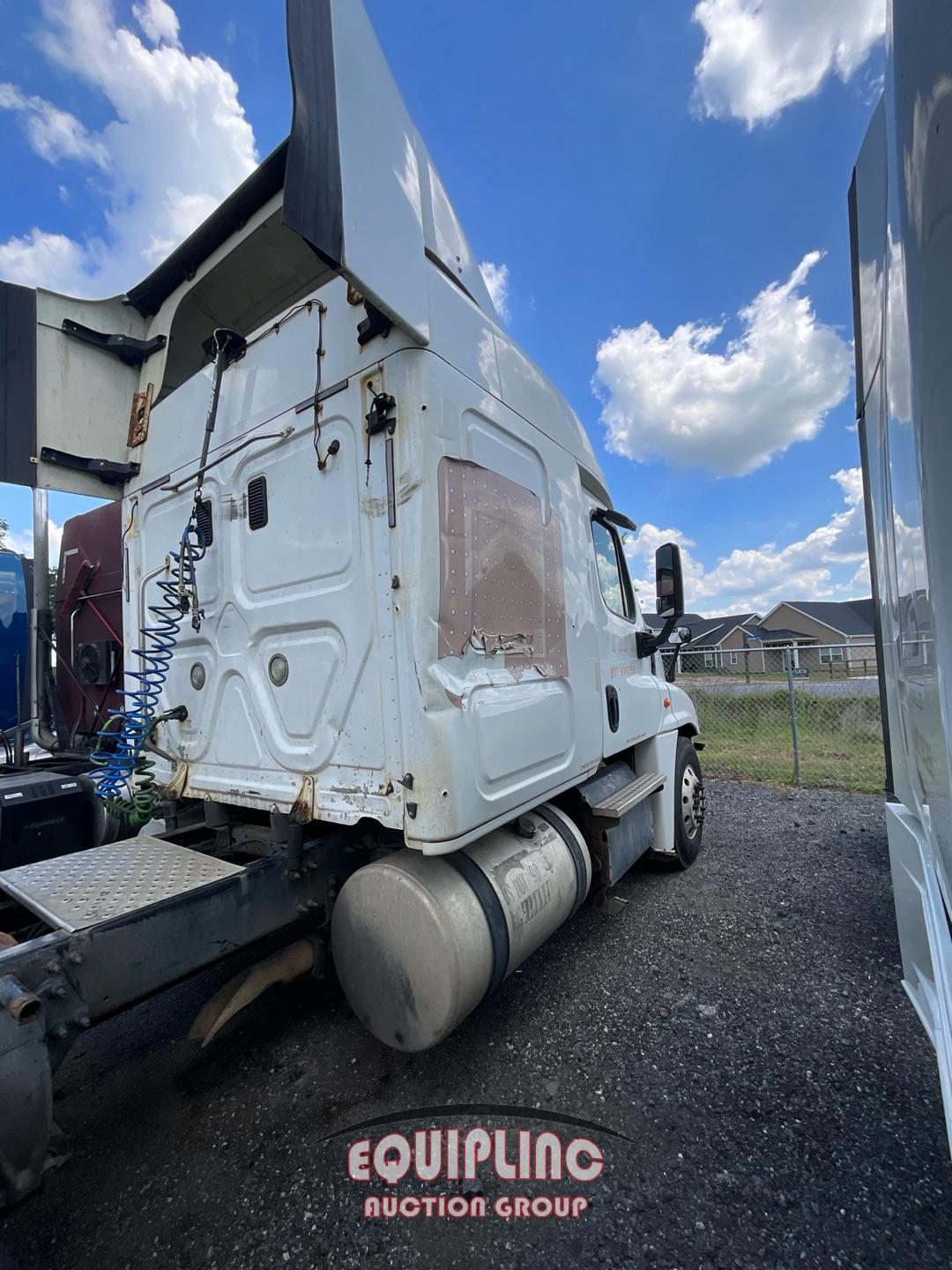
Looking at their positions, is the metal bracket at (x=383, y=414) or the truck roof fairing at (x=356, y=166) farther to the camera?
the metal bracket at (x=383, y=414)

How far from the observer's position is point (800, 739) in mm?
9688

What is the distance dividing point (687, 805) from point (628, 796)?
57.9 inches

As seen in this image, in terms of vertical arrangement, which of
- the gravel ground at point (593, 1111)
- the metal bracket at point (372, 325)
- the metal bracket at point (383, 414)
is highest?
the metal bracket at point (372, 325)

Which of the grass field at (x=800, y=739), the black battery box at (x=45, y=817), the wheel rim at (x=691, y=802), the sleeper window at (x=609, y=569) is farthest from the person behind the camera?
the grass field at (x=800, y=739)

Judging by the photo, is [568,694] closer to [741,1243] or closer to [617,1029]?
[617,1029]

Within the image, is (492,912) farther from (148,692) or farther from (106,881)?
(148,692)

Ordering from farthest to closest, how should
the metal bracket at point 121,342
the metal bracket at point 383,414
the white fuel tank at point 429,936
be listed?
1. the metal bracket at point 121,342
2. the metal bracket at point 383,414
3. the white fuel tank at point 429,936

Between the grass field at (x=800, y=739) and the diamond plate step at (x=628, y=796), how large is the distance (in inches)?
162

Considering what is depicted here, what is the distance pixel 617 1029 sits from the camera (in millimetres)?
A: 2635

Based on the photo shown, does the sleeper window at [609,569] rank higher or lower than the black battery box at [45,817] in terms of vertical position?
higher

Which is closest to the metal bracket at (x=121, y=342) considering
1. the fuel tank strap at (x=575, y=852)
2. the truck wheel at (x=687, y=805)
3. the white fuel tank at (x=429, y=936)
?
the white fuel tank at (x=429, y=936)

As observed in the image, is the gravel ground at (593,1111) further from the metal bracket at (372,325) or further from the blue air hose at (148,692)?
the metal bracket at (372,325)

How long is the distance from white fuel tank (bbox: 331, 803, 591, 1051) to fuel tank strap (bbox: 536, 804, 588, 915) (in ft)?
1.27

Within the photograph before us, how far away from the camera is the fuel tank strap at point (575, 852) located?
2.78 metres
